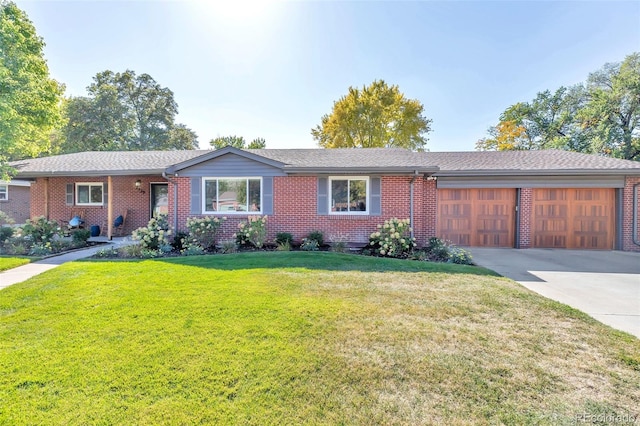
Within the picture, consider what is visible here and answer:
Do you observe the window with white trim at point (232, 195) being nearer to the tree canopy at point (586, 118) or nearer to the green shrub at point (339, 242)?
the green shrub at point (339, 242)

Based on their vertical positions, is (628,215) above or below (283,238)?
A: above

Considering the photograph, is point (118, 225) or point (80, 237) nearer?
point (80, 237)

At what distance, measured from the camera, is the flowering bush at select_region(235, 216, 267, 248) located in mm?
8656

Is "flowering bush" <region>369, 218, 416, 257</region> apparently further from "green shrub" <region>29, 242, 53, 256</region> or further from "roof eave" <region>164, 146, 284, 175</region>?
"green shrub" <region>29, 242, 53, 256</region>

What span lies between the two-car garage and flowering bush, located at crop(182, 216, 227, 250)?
7.68 meters

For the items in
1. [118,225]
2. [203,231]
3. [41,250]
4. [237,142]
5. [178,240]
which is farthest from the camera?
[237,142]

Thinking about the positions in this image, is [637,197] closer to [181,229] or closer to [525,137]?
[181,229]

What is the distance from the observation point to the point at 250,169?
924 centimetres

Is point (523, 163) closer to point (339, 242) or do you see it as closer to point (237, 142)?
point (339, 242)

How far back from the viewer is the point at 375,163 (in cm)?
923

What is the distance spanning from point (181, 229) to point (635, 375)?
10.2m

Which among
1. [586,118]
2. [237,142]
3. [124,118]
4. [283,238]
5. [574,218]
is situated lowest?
[283,238]

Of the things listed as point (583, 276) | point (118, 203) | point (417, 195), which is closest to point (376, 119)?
point (417, 195)

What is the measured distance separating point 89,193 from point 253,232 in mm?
8310
